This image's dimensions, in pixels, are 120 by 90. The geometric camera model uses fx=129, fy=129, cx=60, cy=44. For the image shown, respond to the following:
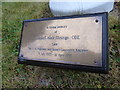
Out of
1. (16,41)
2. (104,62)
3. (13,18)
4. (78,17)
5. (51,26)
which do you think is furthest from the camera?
(13,18)

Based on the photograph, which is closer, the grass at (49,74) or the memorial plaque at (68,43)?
the memorial plaque at (68,43)

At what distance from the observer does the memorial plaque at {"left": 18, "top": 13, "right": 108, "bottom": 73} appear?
Result: 1.27 metres

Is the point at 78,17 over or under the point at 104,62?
over

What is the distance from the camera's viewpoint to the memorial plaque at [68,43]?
4.17 ft

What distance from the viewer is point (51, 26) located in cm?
156

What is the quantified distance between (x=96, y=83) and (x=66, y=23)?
30.9 inches

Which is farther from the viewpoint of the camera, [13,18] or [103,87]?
[13,18]

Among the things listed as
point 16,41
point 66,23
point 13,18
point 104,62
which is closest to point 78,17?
point 66,23

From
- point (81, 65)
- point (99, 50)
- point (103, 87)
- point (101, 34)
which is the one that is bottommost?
point (103, 87)

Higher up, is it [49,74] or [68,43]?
[68,43]

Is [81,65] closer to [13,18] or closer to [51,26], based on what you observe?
[51,26]

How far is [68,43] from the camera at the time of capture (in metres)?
1.41

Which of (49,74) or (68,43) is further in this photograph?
(49,74)

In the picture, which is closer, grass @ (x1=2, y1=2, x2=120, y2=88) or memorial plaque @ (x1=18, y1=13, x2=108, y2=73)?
memorial plaque @ (x1=18, y1=13, x2=108, y2=73)
